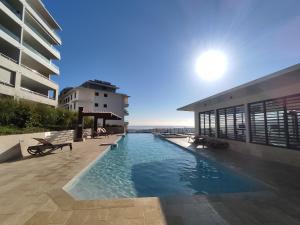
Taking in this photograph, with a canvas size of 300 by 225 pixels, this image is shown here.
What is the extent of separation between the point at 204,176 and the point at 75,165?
5259 millimetres

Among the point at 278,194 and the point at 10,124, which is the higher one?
the point at 10,124

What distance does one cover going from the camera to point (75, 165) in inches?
287

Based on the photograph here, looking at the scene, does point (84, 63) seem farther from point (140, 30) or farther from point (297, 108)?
point (297, 108)

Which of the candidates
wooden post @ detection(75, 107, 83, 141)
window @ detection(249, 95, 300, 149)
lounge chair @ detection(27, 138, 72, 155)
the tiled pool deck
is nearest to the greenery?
lounge chair @ detection(27, 138, 72, 155)

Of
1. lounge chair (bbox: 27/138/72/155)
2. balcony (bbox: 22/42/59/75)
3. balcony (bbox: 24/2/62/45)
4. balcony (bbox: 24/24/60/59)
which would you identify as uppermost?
balcony (bbox: 24/2/62/45)

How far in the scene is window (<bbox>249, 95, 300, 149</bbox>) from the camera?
782 cm

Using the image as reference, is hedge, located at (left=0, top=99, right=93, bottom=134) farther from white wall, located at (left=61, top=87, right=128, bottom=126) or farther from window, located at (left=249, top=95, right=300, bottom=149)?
white wall, located at (left=61, top=87, right=128, bottom=126)

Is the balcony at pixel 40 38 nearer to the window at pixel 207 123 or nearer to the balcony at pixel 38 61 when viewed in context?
the balcony at pixel 38 61

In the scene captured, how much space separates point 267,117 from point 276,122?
0.57 m

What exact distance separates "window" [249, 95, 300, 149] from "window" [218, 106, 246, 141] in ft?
3.08

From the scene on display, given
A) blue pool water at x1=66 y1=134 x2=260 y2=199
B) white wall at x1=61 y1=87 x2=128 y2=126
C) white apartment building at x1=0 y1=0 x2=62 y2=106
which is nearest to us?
blue pool water at x1=66 y1=134 x2=260 y2=199

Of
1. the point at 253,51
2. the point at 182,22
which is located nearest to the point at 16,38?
the point at 182,22

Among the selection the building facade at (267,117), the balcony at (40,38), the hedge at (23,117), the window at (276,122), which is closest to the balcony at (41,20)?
the balcony at (40,38)

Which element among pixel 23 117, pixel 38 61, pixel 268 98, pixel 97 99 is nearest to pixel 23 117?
pixel 23 117
